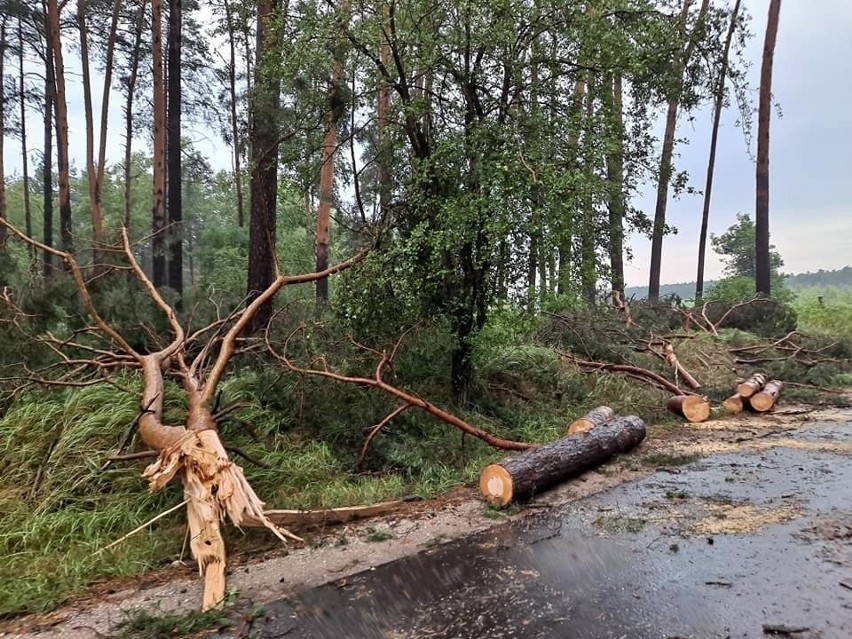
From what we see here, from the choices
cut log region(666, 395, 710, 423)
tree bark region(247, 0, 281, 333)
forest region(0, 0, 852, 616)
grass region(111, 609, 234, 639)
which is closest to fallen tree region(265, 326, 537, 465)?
forest region(0, 0, 852, 616)

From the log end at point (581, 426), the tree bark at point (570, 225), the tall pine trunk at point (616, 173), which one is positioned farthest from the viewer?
the tall pine trunk at point (616, 173)

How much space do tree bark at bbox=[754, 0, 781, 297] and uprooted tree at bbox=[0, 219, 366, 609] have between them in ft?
43.9

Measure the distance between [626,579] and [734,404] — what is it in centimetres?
551

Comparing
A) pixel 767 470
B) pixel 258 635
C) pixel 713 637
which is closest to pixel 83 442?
pixel 258 635

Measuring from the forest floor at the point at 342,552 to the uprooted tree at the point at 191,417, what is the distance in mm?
172

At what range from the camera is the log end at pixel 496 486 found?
4400mm

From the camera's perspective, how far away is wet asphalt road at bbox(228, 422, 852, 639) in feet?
8.87

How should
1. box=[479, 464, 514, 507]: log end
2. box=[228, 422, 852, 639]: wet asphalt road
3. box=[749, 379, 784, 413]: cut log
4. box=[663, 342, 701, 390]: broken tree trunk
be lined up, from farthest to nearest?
A: box=[663, 342, 701, 390]: broken tree trunk → box=[749, 379, 784, 413]: cut log → box=[479, 464, 514, 507]: log end → box=[228, 422, 852, 639]: wet asphalt road

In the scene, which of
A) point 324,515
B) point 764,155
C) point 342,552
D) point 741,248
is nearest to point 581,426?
point 324,515

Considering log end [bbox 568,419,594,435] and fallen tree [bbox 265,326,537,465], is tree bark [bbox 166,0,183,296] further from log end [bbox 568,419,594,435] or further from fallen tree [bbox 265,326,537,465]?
log end [bbox 568,419,594,435]

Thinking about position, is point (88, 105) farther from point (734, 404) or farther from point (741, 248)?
point (741, 248)

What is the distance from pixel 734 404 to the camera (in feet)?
25.3

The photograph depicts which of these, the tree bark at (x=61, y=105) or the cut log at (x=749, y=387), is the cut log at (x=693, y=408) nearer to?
the cut log at (x=749, y=387)

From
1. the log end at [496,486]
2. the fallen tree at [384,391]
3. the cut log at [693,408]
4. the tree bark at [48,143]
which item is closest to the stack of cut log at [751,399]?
the cut log at [693,408]
